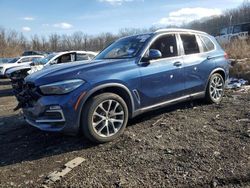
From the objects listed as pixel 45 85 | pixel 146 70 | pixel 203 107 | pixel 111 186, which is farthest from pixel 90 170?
pixel 203 107

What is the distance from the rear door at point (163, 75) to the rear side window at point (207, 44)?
0.98 metres

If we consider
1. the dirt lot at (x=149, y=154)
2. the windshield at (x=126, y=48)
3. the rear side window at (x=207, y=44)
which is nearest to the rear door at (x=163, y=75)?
the windshield at (x=126, y=48)

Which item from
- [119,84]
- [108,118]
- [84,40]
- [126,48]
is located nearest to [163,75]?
[126,48]

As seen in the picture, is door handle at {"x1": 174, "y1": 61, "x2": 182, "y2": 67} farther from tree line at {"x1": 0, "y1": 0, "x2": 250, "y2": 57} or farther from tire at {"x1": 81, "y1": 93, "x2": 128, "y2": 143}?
tree line at {"x1": 0, "y1": 0, "x2": 250, "y2": 57}

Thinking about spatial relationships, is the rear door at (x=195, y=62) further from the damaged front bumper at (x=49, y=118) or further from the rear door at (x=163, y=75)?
the damaged front bumper at (x=49, y=118)

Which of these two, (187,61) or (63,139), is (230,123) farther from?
(63,139)

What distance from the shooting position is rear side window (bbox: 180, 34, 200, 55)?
673cm

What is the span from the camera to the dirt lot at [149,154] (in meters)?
4.03

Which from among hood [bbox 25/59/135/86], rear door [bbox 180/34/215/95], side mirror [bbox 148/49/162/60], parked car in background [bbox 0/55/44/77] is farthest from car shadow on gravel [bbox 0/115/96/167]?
parked car in background [bbox 0/55/44/77]

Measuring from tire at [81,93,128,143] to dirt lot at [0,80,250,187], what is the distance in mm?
164

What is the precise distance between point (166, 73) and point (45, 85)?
2255 mm

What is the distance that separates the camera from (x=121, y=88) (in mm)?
5395

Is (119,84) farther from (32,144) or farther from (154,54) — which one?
(32,144)

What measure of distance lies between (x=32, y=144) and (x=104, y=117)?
133 centimetres
